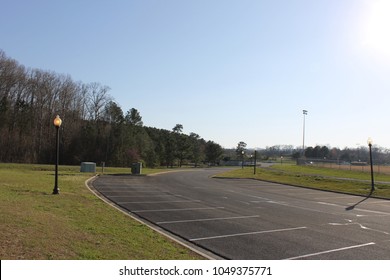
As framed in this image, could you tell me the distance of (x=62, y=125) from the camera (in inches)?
2886

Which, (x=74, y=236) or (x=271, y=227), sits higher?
(x=74, y=236)

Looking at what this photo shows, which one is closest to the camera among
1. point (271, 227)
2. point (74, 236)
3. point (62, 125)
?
point (74, 236)

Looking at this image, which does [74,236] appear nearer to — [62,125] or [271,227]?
[271,227]

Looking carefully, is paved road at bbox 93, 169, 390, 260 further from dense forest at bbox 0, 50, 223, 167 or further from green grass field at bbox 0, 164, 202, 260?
dense forest at bbox 0, 50, 223, 167

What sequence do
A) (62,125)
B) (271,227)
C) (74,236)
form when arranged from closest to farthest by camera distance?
(74,236), (271,227), (62,125)

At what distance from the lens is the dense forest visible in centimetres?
6675

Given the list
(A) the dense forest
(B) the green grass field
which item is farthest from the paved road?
(A) the dense forest

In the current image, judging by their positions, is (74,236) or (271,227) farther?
(271,227)

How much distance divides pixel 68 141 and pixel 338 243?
6997 cm

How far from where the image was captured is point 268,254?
324 inches

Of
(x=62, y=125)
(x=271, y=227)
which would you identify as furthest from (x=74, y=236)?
(x=62, y=125)
